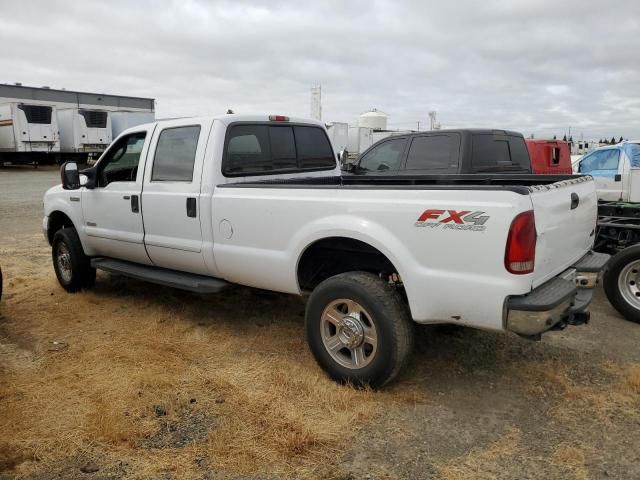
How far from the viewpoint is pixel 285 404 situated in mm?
3447

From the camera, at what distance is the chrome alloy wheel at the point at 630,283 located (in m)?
5.03

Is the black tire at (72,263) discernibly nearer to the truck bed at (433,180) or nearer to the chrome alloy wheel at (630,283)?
the truck bed at (433,180)

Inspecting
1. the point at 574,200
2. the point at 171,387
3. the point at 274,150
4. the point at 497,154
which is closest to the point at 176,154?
the point at 274,150

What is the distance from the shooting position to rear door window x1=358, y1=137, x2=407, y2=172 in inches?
299

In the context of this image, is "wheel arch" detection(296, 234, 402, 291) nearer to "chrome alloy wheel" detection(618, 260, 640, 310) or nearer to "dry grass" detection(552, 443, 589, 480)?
"dry grass" detection(552, 443, 589, 480)

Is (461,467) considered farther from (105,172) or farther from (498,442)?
(105,172)

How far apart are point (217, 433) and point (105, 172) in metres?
3.36

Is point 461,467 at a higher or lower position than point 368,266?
lower

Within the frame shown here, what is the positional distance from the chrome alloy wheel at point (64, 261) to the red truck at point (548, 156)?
7.14m

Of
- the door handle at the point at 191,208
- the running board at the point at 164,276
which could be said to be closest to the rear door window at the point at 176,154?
the door handle at the point at 191,208

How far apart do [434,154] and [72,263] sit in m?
4.54

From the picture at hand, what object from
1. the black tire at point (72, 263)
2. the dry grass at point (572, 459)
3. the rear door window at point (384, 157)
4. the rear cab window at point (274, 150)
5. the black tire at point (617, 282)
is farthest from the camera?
the rear door window at point (384, 157)

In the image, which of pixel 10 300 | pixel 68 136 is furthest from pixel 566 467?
pixel 68 136

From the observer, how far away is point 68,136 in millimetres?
27797
